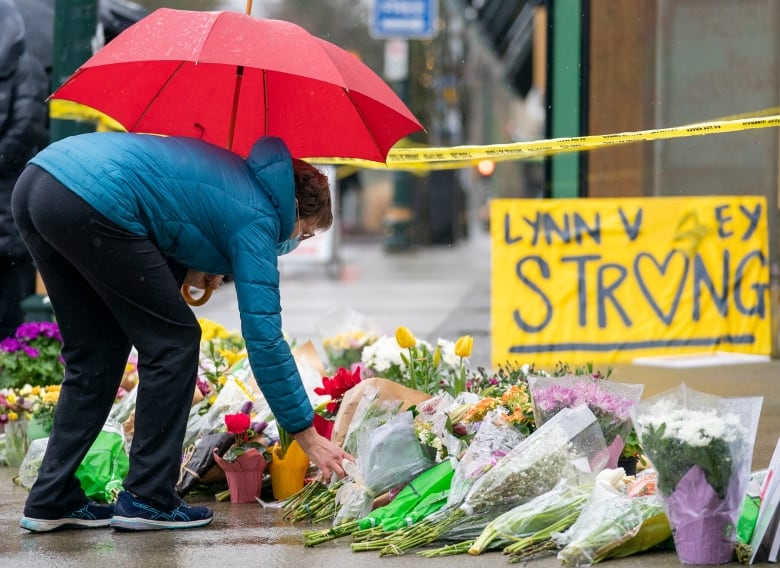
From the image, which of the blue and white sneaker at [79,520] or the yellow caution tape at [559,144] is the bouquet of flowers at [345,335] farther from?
the blue and white sneaker at [79,520]

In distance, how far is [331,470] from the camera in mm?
4176

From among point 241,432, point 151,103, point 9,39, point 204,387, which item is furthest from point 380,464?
point 9,39

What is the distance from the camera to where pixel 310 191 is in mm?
4355

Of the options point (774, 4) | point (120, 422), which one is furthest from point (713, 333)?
point (120, 422)

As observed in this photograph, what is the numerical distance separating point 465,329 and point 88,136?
22.8 feet

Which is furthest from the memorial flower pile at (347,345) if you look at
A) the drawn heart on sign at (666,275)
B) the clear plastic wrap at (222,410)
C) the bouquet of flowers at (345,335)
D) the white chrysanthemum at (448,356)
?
the drawn heart on sign at (666,275)

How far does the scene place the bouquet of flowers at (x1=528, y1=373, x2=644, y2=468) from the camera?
13.7ft

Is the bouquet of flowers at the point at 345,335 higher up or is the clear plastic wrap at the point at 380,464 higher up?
the bouquet of flowers at the point at 345,335

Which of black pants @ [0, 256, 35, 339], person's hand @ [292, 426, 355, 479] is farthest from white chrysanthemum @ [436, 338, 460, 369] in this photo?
black pants @ [0, 256, 35, 339]

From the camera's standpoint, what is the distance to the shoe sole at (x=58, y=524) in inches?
167

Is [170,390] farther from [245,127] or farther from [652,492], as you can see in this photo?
[652,492]

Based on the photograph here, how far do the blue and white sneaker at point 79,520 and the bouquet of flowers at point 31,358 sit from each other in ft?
5.03

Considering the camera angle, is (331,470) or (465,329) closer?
(331,470)

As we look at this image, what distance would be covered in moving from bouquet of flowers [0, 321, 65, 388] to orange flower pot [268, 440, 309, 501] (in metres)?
1.49
